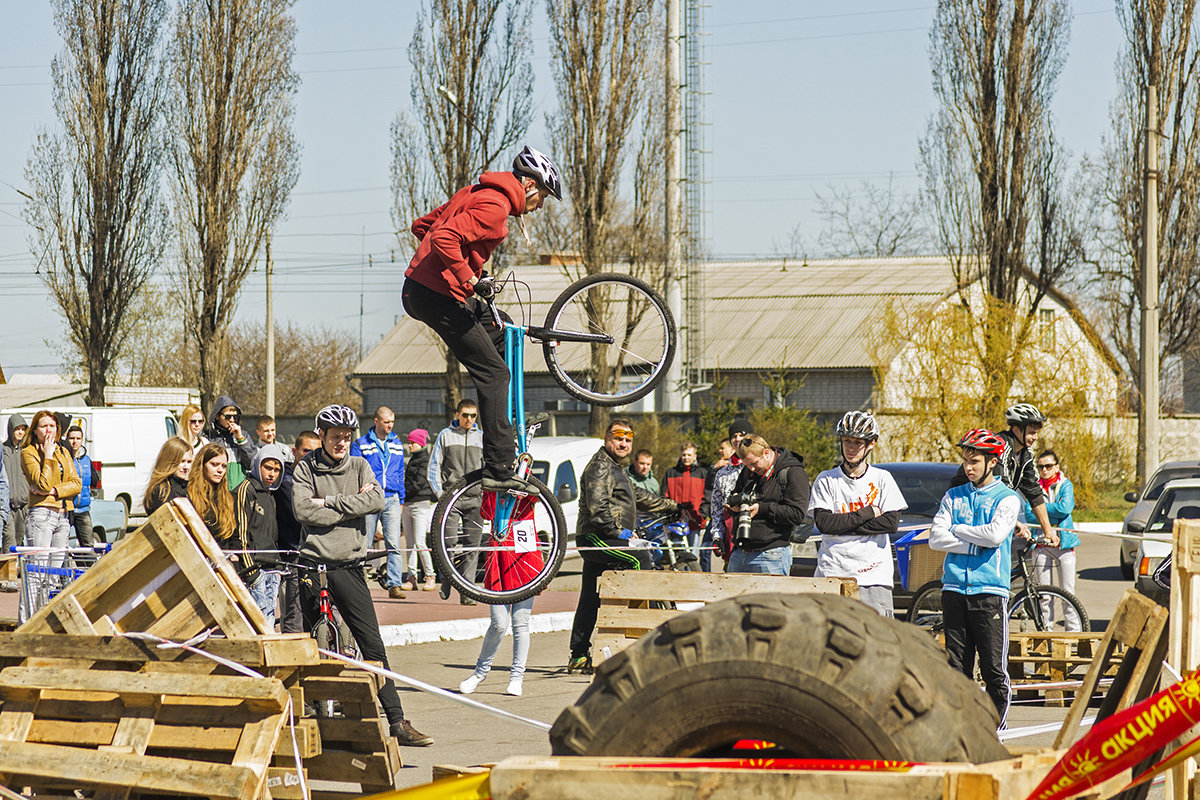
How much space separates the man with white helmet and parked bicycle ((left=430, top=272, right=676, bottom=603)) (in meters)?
1.55

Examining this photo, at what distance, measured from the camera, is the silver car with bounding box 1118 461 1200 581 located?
17.6 m

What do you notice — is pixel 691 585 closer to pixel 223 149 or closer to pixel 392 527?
pixel 392 527

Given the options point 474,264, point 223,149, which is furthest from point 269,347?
point 474,264

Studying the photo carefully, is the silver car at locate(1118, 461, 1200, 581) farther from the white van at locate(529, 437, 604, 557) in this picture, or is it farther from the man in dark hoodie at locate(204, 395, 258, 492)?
the man in dark hoodie at locate(204, 395, 258, 492)

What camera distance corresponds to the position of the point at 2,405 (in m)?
54.9

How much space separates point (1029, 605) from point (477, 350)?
5.89m

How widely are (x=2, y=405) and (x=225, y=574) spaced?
55385 millimetres

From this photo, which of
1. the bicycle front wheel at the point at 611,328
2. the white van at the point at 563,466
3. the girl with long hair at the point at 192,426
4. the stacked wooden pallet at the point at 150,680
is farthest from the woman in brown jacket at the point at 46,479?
the stacked wooden pallet at the point at 150,680

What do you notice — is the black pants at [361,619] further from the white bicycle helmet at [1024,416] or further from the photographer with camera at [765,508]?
the white bicycle helmet at [1024,416]

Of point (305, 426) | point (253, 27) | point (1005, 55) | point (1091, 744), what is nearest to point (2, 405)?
point (305, 426)

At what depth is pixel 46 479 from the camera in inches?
476

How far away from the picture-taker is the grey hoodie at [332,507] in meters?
8.03

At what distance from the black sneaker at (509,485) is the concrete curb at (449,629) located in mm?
5209

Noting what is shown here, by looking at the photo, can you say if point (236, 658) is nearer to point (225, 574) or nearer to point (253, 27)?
point (225, 574)
